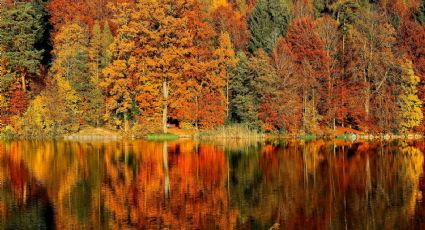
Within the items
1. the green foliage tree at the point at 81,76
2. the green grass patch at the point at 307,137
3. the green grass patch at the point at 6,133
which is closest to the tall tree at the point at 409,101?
the green grass patch at the point at 307,137

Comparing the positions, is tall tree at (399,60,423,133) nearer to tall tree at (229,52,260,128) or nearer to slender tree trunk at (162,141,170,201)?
tall tree at (229,52,260,128)

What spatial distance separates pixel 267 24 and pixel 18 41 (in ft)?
91.9

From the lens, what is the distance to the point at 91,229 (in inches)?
875

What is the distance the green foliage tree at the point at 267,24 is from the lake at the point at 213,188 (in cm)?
2449

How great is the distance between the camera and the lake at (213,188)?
23.7 m

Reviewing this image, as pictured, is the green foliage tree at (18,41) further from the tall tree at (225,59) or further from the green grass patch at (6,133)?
the tall tree at (225,59)

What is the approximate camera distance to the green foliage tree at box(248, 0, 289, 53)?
70938mm

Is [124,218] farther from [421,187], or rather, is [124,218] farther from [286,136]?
[286,136]

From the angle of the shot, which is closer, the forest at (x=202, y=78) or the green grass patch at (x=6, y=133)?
the forest at (x=202, y=78)

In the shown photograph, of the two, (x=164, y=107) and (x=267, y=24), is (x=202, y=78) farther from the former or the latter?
(x=267, y=24)

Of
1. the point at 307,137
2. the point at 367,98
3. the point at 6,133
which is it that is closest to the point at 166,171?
the point at 307,137

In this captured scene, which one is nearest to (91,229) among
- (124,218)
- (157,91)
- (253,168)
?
(124,218)

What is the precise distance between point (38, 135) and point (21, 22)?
1260 cm

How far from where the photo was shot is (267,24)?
73625 mm
